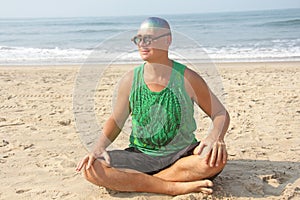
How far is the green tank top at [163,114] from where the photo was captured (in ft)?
8.42

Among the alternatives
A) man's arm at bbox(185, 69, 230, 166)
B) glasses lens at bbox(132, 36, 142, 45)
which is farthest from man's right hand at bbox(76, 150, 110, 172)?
glasses lens at bbox(132, 36, 142, 45)

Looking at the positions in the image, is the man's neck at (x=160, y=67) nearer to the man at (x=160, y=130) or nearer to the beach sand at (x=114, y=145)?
the man at (x=160, y=130)

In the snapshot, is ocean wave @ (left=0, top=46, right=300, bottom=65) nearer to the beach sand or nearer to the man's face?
the beach sand

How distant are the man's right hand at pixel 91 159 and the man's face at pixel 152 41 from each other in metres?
0.66

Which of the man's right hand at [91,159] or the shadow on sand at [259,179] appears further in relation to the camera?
the shadow on sand at [259,179]

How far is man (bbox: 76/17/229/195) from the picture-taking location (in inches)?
98.2

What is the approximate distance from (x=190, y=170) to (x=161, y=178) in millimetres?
227

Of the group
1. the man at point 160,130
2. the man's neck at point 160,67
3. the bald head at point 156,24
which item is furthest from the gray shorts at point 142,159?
the bald head at point 156,24

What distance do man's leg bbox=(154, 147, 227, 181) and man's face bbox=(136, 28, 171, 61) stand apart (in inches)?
25.3

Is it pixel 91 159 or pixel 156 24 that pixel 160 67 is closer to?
pixel 156 24

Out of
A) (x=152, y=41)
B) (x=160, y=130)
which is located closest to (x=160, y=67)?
(x=152, y=41)

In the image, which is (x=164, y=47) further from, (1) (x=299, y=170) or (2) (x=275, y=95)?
(2) (x=275, y=95)

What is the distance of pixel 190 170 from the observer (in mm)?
2545

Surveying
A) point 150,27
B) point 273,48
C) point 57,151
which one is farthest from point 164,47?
point 273,48
